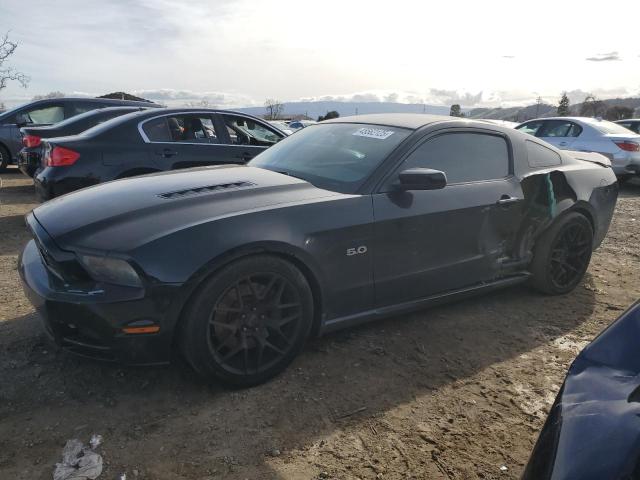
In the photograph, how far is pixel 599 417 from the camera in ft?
4.37

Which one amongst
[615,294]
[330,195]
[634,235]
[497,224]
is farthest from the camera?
[634,235]

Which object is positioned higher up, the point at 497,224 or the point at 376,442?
the point at 497,224

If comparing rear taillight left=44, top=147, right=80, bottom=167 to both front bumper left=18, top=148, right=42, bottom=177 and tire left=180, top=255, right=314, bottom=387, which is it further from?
tire left=180, top=255, right=314, bottom=387

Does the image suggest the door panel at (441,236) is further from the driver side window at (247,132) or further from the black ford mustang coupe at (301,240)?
the driver side window at (247,132)

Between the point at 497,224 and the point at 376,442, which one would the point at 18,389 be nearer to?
the point at 376,442

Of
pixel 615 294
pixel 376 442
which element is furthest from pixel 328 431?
pixel 615 294

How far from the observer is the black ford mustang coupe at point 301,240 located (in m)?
2.43

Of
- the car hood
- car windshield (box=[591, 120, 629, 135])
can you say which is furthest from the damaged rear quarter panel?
car windshield (box=[591, 120, 629, 135])

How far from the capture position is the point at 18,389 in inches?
104

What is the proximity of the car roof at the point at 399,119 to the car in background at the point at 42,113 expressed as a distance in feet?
22.3

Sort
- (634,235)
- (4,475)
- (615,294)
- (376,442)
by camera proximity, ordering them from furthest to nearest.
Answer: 1. (634,235)
2. (615,294)
3. (376,442)
4. (4,475)

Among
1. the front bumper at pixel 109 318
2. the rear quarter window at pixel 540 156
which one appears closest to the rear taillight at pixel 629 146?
the rear quarter window at pixel 540 156

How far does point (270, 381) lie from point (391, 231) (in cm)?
114

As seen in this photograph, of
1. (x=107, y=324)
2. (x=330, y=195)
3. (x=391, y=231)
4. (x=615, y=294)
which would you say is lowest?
(x=615, y=294)
